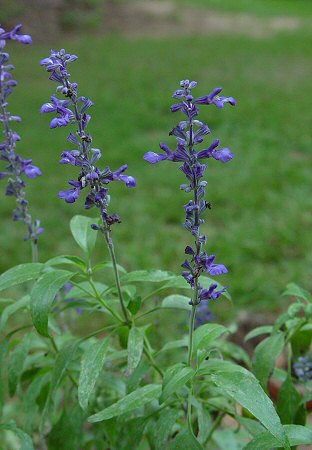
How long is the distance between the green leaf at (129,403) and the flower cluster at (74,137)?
43 centimetres

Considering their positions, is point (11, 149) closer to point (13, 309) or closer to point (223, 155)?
point (13, 309)

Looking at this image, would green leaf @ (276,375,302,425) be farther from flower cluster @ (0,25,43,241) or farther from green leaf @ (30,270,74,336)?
flower cluster @ (0,25,43,241)

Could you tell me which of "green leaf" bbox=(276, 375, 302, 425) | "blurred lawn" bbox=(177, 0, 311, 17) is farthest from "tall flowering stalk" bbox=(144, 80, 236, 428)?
"blurred lawn" bbox=(177, 0, 311, 17)

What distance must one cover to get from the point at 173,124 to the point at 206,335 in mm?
5486

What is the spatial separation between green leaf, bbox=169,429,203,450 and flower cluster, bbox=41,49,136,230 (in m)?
0.53

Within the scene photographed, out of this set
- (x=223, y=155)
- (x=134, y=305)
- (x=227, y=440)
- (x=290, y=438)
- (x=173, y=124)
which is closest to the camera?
(x=223, y=155)

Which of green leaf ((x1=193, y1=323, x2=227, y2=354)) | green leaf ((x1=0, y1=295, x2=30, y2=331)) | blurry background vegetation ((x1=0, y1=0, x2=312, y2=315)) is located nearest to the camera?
green leaf ((x1=193, y1=323, x2=227, y2=354))

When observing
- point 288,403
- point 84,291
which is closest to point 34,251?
point 84,291

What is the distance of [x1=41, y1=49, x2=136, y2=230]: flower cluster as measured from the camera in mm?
1418

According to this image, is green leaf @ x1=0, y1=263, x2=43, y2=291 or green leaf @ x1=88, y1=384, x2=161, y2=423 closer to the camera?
green leaf @ x1=88, y1=384, x2=161, y2=423

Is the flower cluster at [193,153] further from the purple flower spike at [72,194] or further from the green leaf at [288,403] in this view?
the green leaf at [288,403]

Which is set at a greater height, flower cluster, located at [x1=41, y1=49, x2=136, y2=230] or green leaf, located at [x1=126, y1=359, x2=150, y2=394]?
flower cluster, located at [x1=41, y1=49, x2=136, y2=230]

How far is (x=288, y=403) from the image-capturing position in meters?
1.80

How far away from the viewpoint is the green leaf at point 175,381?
4.78ft
